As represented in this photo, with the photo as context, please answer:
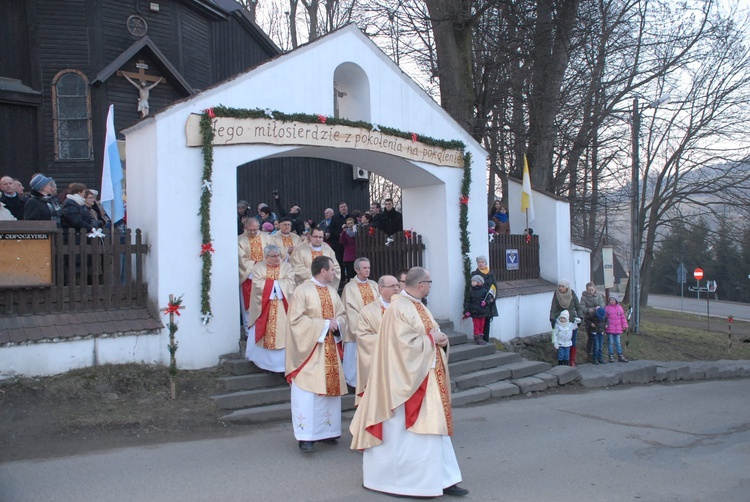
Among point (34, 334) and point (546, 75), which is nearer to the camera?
point (34, 334)

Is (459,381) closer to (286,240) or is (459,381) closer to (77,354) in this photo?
(286,240)

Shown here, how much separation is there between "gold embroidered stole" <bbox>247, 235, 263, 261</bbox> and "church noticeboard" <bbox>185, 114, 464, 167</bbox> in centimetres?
141

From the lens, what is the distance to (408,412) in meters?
5.89

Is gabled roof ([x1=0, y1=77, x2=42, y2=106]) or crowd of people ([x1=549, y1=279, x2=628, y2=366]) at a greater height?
gabled roof ([x1=0, y1=77, x2=42, y2=106])

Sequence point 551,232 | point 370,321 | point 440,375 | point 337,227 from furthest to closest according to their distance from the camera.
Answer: point 551,232 → point 337,227 → point 370,321 → point 440,375

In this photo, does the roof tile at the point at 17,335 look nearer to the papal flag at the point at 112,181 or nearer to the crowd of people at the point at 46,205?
the crowd of people at the point at 46,205

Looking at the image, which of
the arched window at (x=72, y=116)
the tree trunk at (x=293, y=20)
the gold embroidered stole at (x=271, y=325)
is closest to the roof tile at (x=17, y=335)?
the gold embroidered stole at (x=271, y=325)

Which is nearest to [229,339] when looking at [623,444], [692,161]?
[623,444]

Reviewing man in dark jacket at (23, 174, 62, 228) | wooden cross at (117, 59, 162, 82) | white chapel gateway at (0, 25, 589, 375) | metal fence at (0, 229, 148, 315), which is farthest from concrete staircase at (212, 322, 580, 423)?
wooden cross at (117, 59, 162, 82)

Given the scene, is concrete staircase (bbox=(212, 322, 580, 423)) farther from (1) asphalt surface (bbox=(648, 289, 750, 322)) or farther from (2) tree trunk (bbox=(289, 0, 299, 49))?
(1) asphalt surface (bbox=(648, 289, 750, 322))

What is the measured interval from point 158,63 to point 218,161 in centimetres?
742

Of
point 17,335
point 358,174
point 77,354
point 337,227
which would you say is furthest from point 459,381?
point 358,174

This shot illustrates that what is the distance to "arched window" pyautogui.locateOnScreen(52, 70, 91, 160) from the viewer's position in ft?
50.1

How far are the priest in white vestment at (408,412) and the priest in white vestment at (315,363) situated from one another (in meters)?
1.16
